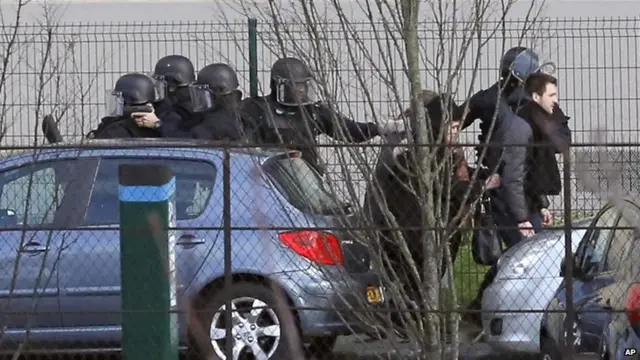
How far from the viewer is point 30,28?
13.8 metres

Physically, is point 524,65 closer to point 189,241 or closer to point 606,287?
point 606,287

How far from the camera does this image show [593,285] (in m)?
7.82

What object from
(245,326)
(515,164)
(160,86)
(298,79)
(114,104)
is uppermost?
(160,86)

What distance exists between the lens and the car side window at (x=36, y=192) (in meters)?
8.18

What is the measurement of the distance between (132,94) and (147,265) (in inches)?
136

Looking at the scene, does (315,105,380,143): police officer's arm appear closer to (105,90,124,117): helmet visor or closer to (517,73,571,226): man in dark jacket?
(517,73,571,226): man in dark jacket

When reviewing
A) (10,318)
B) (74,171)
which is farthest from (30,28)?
(10,318)

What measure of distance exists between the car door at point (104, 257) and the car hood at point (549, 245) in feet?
6.04

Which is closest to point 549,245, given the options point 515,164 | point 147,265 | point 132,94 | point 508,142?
point 515,164

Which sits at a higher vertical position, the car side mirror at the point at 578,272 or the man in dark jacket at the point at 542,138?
the man in dark jacket at the point at 542,138

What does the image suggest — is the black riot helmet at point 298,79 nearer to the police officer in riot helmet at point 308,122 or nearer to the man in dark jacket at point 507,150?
the police officer in riot helmet at point 308,122

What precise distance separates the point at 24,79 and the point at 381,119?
5962 millimetres

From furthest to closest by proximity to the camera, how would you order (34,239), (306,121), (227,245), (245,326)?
(245,326), (227,245), (34,239), (306,121)

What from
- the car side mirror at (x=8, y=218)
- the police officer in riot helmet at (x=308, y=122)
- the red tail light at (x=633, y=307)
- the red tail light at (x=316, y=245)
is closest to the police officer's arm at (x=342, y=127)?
the police officer in riot helmet at (x=308, y=122)
